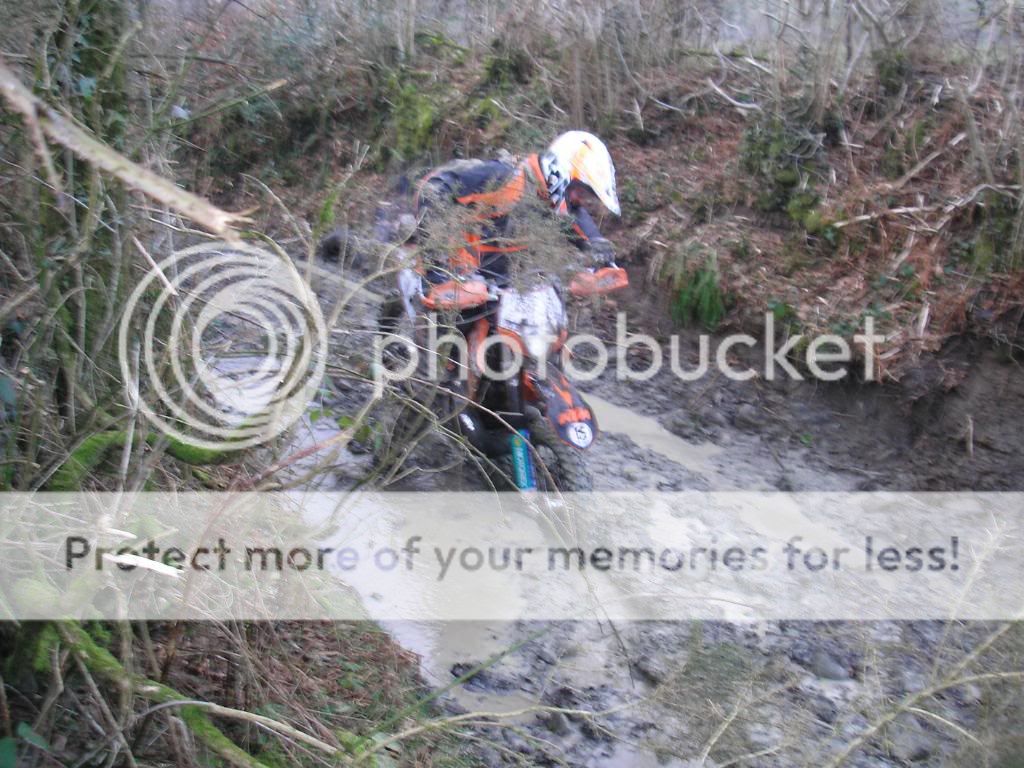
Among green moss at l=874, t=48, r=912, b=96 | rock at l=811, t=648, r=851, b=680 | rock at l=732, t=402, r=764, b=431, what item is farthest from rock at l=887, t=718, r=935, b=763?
green moss at l=874, t=48, r=912, b=96

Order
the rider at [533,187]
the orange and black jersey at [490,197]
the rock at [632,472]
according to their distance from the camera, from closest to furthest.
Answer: the orange and black jersey at [490,197]
the rider at [533,187]
the rock at [632,472]

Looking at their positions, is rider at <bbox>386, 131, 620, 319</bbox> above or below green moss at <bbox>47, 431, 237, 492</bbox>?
above

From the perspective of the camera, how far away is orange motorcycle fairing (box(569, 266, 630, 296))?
17.0 feet

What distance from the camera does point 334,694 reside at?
12.5 ft

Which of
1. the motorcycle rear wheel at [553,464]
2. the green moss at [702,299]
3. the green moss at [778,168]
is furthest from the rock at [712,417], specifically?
the green moss at [778,168]

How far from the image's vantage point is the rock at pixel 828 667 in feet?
14.3

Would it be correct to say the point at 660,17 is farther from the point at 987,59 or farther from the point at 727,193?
the point at 987,59

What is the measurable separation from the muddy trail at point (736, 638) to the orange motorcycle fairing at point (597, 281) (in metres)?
1.11

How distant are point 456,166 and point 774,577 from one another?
2.64 meters

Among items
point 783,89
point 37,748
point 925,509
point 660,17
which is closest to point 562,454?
point 925,509

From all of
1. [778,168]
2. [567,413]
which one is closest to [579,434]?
[567,413]

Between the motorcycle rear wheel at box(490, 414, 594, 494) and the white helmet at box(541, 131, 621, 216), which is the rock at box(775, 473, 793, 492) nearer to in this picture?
the motorcycle rear wheel at box(490, 414, 594, 494)

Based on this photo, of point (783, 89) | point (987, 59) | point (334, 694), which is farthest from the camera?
point (783, 89)

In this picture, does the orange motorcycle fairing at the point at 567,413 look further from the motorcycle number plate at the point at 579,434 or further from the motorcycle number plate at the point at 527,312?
the motorcycle number plate at the point at 527,312
